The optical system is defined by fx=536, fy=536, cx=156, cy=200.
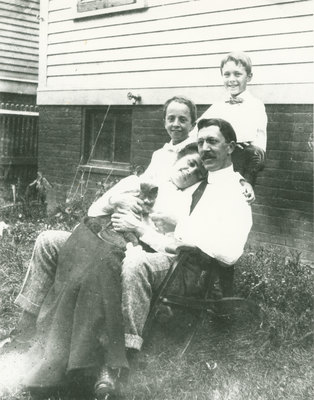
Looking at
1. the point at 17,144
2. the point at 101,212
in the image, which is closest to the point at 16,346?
the point at 101,212

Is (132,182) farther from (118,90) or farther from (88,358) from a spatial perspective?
(118,90)

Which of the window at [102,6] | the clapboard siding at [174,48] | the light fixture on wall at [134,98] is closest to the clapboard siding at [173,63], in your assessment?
the clapboard siding at [174,48]

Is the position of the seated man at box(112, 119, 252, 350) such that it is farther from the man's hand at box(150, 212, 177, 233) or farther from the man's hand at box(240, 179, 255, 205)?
the man's hand at box(240, 179, 255, 205)

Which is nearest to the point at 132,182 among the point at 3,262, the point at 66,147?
the point at 3,262

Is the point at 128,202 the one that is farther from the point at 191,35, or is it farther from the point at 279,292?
the point at 191,35

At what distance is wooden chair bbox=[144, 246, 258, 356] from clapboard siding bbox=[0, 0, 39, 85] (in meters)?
9.03

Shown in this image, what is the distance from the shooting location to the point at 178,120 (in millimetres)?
3887

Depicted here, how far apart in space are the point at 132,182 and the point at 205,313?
974 mm

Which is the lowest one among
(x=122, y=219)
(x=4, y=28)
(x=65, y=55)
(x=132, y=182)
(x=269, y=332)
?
(x=269, y=332)

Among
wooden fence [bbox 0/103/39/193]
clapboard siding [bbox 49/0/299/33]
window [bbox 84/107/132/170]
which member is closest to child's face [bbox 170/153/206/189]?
clapboard siding [bbox 49/0/299/33]

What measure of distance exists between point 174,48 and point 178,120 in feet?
10.3

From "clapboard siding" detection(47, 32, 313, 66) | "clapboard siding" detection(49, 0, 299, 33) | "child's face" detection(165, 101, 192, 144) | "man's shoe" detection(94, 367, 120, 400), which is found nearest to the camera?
"man's shoe" detection(94, 367, 120, 400)

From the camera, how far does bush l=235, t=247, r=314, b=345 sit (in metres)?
3.69

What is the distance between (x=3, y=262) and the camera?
533cm
